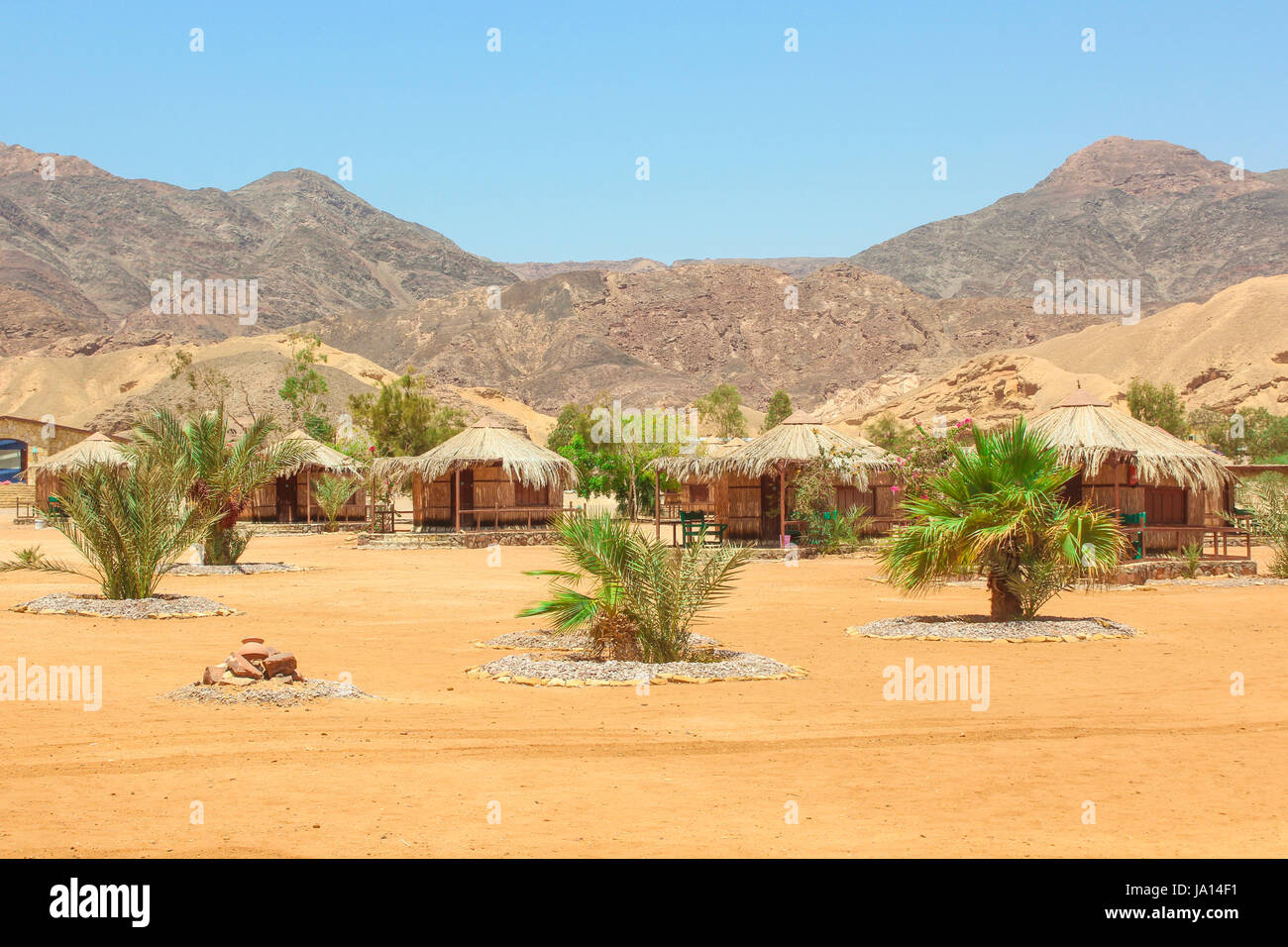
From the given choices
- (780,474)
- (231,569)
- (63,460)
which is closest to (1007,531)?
(231,569)

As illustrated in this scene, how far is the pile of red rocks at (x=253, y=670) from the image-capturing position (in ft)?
32.1

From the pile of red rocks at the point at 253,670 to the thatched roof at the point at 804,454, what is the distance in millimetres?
19551

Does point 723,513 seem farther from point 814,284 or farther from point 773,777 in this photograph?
point 814,284

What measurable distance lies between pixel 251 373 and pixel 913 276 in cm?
10605

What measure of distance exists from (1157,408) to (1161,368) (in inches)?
895

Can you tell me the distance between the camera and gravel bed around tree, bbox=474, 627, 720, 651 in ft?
40.2

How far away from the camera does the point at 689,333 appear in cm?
12225

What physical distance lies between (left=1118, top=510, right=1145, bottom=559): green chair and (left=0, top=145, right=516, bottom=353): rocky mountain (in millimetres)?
119277

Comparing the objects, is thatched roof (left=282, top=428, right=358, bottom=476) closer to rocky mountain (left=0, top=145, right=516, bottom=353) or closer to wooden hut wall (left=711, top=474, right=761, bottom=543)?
wooden hut wall (left=711, top=474, right=761, bottom=543)

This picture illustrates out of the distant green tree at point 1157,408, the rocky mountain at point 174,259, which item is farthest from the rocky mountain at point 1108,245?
the distant green tree at point 1157,408

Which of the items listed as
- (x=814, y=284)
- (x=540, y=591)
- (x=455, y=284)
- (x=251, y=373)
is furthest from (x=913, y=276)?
(x=540, y=591)

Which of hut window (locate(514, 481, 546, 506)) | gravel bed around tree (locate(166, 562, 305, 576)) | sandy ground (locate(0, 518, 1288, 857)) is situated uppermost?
hut window (locate(514, 481, 546, 506))

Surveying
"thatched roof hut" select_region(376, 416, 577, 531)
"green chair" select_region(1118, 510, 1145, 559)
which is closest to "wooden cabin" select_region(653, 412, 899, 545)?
"thatched roof hut" select_region(376, 416, 577, 531)
